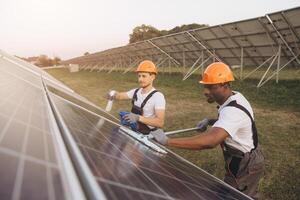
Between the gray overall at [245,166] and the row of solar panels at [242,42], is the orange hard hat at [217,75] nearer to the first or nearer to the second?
the gray overall at [245,166]

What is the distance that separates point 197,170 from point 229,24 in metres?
11.2

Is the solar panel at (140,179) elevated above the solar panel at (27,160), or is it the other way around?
the solar panel at (27,160)

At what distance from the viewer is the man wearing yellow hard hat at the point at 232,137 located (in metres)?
2.48

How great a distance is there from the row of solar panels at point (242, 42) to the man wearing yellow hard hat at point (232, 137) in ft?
27.1

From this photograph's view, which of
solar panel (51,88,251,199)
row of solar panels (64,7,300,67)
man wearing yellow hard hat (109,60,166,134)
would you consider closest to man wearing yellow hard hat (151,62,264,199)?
solar panel (51,88,251,199)

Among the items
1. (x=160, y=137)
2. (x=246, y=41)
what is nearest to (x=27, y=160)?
(x=160, y=137)

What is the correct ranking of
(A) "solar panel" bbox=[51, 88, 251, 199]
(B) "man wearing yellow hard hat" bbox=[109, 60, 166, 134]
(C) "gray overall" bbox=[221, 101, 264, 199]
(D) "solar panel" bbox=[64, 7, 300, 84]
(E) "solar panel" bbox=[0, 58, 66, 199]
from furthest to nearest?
1. (D) "solar panel" bbox=[64, 7, 300, 84]
2. (B) "man wearing yellow hard hat" bbox=[109, 60, 166, 134]
3. (C) "gray overall" bbox=[221, 101, 264, 199]
4. (A) "solar panel" bbox=[51, 88, 251, 199]
5. (E) "solar panel" bbox=[0, 58, 66, 199]

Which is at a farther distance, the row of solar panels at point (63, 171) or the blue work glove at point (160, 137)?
the blue work glove at point (160, 137)

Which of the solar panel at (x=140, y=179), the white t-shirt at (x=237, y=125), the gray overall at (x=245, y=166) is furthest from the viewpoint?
the gray overall at (x=245, y=166)

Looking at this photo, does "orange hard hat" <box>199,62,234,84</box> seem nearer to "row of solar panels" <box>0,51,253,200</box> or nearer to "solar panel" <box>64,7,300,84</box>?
"row of solar panels" <box>0,51,253,200</box>

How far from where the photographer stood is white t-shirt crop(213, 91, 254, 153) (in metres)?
2.48

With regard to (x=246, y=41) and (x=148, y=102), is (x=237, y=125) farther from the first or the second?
(x=246, y=41)

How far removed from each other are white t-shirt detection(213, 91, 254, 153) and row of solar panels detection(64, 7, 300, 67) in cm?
838

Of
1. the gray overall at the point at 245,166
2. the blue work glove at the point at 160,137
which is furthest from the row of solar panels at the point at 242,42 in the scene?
the blue work glove at the point at 160,137
